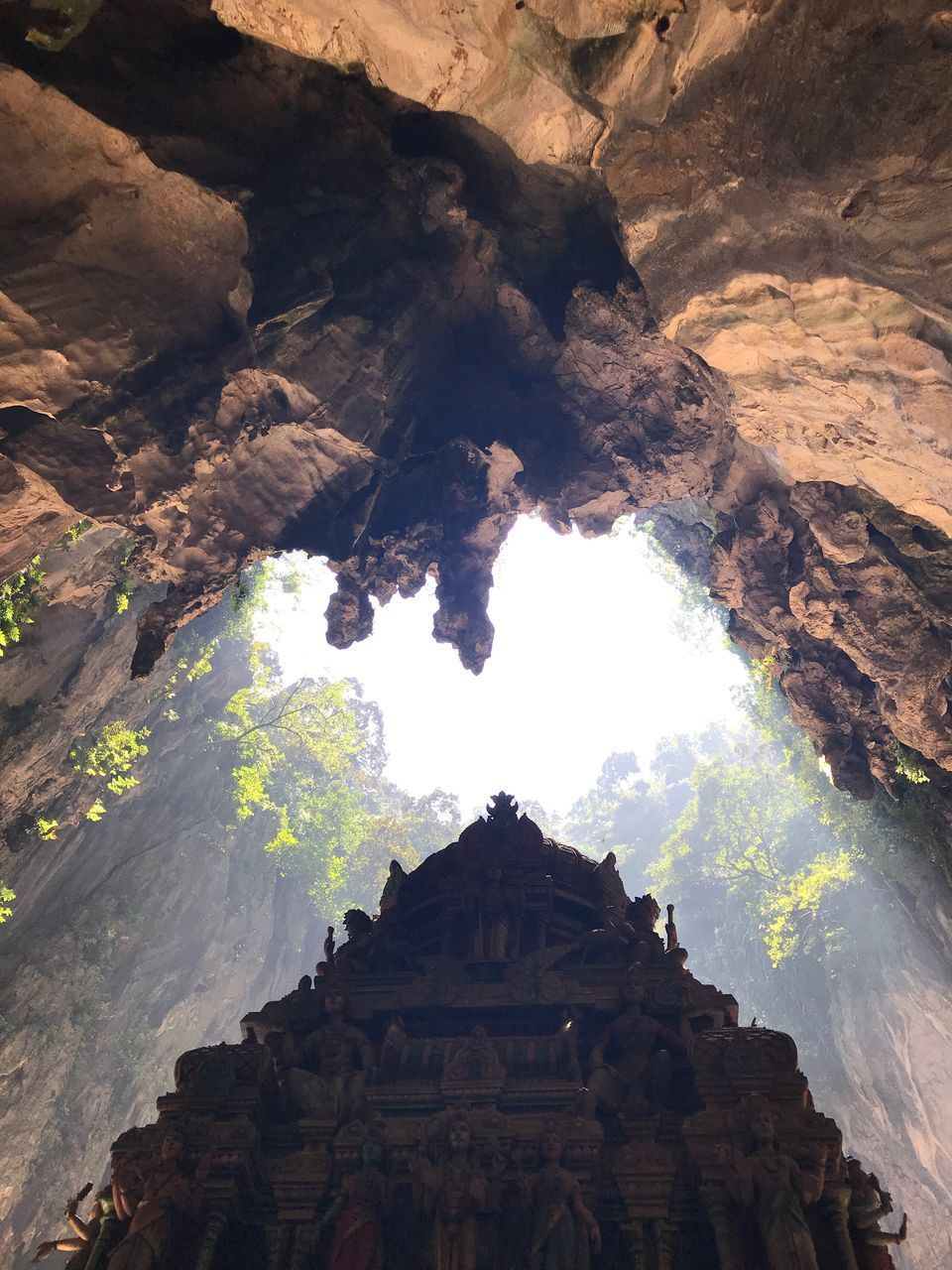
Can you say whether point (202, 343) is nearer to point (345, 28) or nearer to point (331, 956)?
point (345, 28)

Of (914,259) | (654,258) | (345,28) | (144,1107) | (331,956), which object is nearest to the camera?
(914,259)

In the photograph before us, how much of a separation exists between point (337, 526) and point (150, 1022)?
1889 centimetres

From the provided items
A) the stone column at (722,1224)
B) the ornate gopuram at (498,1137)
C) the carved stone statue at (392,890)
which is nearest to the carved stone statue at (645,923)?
the ornate gopuram at (498,1137)

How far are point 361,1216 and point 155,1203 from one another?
1596 millimetres

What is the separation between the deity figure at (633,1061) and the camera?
20.8 ft

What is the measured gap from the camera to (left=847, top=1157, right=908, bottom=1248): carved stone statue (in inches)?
207

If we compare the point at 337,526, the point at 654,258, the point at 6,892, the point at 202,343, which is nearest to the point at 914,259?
the point at 654,258

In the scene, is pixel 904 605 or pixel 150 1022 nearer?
pixel 904 605

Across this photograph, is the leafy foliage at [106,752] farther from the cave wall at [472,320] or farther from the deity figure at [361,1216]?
the deity figure at [361,1216]

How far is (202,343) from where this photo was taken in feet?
27.8

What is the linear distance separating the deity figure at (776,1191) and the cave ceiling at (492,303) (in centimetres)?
534

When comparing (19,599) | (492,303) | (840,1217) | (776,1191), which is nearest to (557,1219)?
(776,1191)

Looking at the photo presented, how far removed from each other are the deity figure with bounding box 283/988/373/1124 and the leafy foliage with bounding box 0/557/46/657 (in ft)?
23.4

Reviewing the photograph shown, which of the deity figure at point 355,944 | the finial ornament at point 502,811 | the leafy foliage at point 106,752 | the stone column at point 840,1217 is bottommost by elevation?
the stone column at point 840,1217
